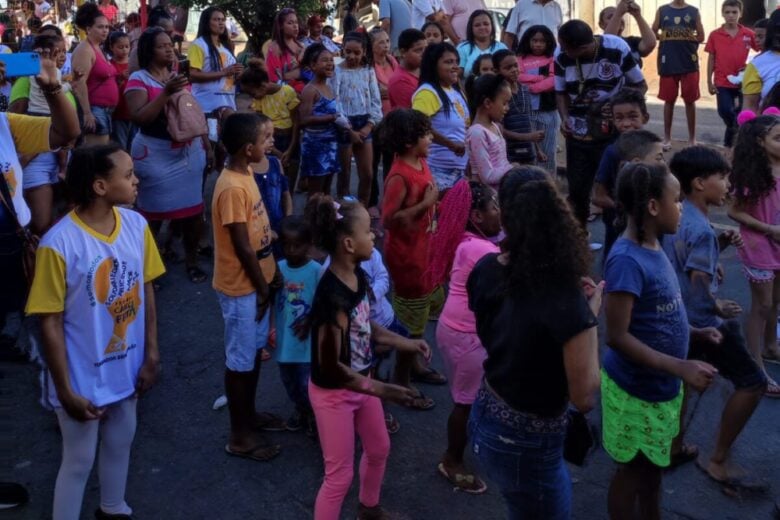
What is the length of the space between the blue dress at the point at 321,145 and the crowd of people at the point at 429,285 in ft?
3.87

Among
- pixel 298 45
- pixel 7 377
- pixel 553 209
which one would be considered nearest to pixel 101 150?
pixel 553 209

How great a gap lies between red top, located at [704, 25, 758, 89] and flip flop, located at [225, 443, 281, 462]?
8372mm

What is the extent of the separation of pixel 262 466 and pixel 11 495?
115 cm

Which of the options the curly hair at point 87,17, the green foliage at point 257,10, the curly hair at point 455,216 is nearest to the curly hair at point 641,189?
the curly hair at point 455,216

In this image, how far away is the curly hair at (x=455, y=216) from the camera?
13.5 feet

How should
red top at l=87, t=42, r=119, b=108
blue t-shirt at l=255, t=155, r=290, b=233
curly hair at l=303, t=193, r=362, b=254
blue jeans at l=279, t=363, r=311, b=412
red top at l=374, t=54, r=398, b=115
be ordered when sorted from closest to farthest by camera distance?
curly hair at l=303, t=193, r=362, b=254 < blue jeans at l=279, t=363, r=311, b=412 < blue t-shirt at l=255, t=155, r=290, b=233 < red top at l=87, t=42, r=119, b=108 < red top at l=374, t=54, r=398, b=115

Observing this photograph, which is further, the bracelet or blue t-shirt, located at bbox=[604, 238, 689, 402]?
the bracelet

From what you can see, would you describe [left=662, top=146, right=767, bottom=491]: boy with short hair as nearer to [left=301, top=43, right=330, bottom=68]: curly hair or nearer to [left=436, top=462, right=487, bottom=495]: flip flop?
[left=436, top=462, right=487, bottom=495]: flip flop

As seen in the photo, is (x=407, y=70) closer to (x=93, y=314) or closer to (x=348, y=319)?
(x=348, y=319)

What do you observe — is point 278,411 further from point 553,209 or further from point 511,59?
point 511,59

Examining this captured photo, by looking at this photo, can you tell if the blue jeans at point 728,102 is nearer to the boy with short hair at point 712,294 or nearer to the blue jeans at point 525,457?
the boy with short hair at point 712,294

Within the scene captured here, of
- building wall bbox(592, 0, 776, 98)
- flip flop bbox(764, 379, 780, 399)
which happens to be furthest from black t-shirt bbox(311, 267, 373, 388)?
building wall bbox(592, 0, 776, 98)

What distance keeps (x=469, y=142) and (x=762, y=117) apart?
1782mm

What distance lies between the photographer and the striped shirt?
6.86 metres
